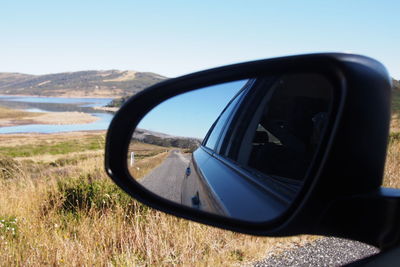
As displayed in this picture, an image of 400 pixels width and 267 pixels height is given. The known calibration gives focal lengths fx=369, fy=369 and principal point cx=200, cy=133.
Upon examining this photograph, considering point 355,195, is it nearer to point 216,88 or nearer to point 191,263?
point 216,88

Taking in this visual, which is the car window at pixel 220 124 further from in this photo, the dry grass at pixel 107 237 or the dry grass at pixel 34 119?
the dry grass at pixel 34 119

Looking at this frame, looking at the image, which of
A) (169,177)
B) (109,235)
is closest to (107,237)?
(109,235)

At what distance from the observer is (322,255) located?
149 inches

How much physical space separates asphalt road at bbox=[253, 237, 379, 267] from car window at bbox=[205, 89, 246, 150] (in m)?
1.96

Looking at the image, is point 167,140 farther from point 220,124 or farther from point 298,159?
point 298,159

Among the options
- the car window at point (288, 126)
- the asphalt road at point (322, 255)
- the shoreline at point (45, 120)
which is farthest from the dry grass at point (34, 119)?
the car window at point (288, 126)

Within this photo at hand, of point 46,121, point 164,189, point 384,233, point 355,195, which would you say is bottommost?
point 46,121

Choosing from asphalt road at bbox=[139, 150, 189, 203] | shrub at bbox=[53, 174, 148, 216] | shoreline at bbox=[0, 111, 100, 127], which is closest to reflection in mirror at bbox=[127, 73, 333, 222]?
asphalt road at bbox=[139, 150, 189, 203]

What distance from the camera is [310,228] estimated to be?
38.6 inches

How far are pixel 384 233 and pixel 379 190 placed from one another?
0.41 feet

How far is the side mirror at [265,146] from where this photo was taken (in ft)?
2.92

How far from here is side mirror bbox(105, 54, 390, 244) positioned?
89cm

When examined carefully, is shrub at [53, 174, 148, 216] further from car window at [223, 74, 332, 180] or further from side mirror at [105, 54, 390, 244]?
car window at [223, 74, 332, 180]

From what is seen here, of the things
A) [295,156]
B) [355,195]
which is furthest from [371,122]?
[295,156]
